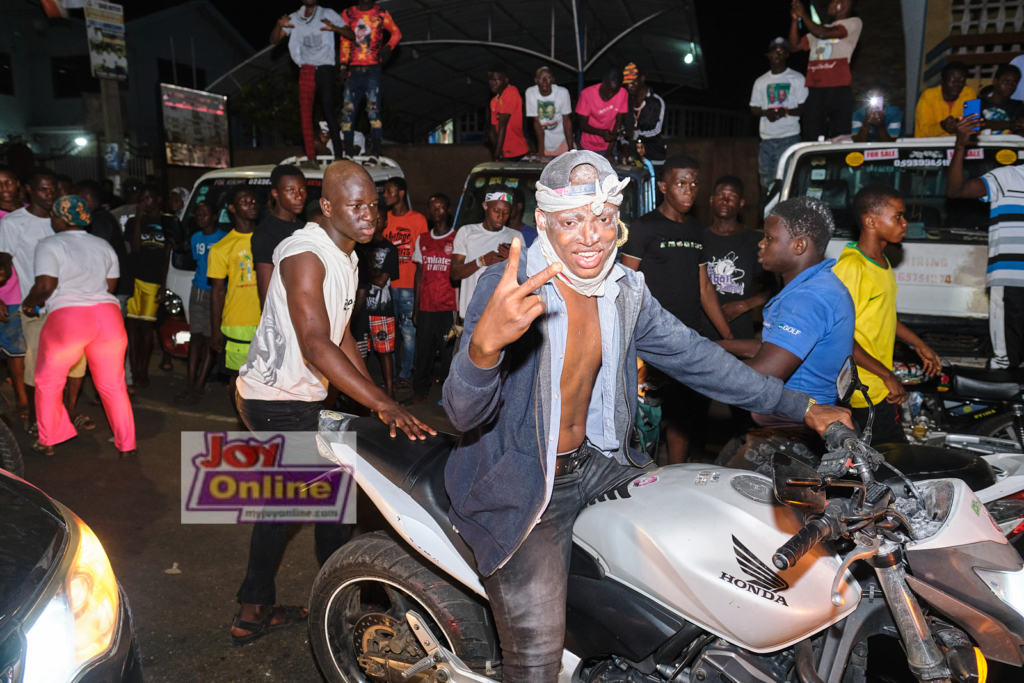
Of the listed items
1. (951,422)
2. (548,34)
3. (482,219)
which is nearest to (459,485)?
(951,422)

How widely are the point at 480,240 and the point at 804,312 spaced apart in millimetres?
4054

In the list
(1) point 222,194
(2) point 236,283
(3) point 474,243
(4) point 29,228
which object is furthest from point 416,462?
(1) point 222,194

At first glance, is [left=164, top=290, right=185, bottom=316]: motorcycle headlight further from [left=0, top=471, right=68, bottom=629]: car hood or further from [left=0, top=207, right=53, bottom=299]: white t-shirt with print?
[left=0, top=471, right=68, bottom=629]: car hood

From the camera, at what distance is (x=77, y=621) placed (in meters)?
2.14

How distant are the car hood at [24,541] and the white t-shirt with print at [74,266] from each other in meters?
2.97

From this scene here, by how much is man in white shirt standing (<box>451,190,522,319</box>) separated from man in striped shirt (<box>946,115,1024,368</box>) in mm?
3738

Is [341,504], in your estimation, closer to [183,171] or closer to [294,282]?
[294,282]

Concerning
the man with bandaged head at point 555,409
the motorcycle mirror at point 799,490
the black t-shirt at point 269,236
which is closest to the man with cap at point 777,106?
the black t-shirt at point 269,236

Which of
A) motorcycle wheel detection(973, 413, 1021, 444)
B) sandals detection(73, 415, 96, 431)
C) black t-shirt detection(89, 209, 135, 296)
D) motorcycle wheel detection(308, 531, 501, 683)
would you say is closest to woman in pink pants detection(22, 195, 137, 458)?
sandals detection(73, 415, 96, 431)

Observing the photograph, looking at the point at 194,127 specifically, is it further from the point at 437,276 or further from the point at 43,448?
the point at 43,448

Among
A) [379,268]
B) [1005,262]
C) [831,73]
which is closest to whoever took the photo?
[1005,262]

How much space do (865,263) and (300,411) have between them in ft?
9.12

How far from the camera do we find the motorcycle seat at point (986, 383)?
477cm

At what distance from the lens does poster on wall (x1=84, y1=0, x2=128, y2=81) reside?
14133 mm
